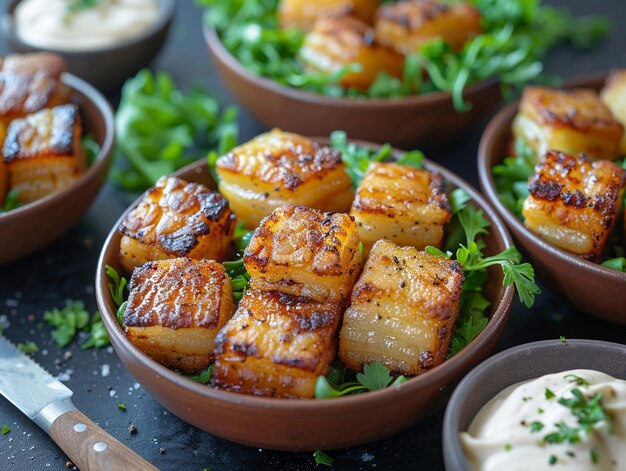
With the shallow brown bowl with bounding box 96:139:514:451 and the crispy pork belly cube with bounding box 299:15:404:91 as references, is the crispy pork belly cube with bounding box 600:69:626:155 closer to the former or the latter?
the crispy pork belly cube with bounding box 299:15:404:91

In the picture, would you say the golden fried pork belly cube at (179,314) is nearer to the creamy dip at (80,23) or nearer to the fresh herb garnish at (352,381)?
the fresh herb garnish at (352,381)

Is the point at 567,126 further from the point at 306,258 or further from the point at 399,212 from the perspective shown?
the point at 306,258

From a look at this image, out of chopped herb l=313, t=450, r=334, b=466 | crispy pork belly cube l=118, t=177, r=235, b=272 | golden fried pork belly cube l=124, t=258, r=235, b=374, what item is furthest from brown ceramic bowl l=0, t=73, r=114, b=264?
chopped herb l=313, t=450, r=334, b=466

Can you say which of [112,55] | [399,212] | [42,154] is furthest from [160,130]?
[399,212]

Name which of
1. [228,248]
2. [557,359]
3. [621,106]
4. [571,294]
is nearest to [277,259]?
[228,248]

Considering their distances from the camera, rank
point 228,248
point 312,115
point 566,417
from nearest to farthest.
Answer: point 566,417, point 228,248, point 312,115

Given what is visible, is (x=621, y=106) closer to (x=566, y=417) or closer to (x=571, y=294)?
(x=571, y=294)
